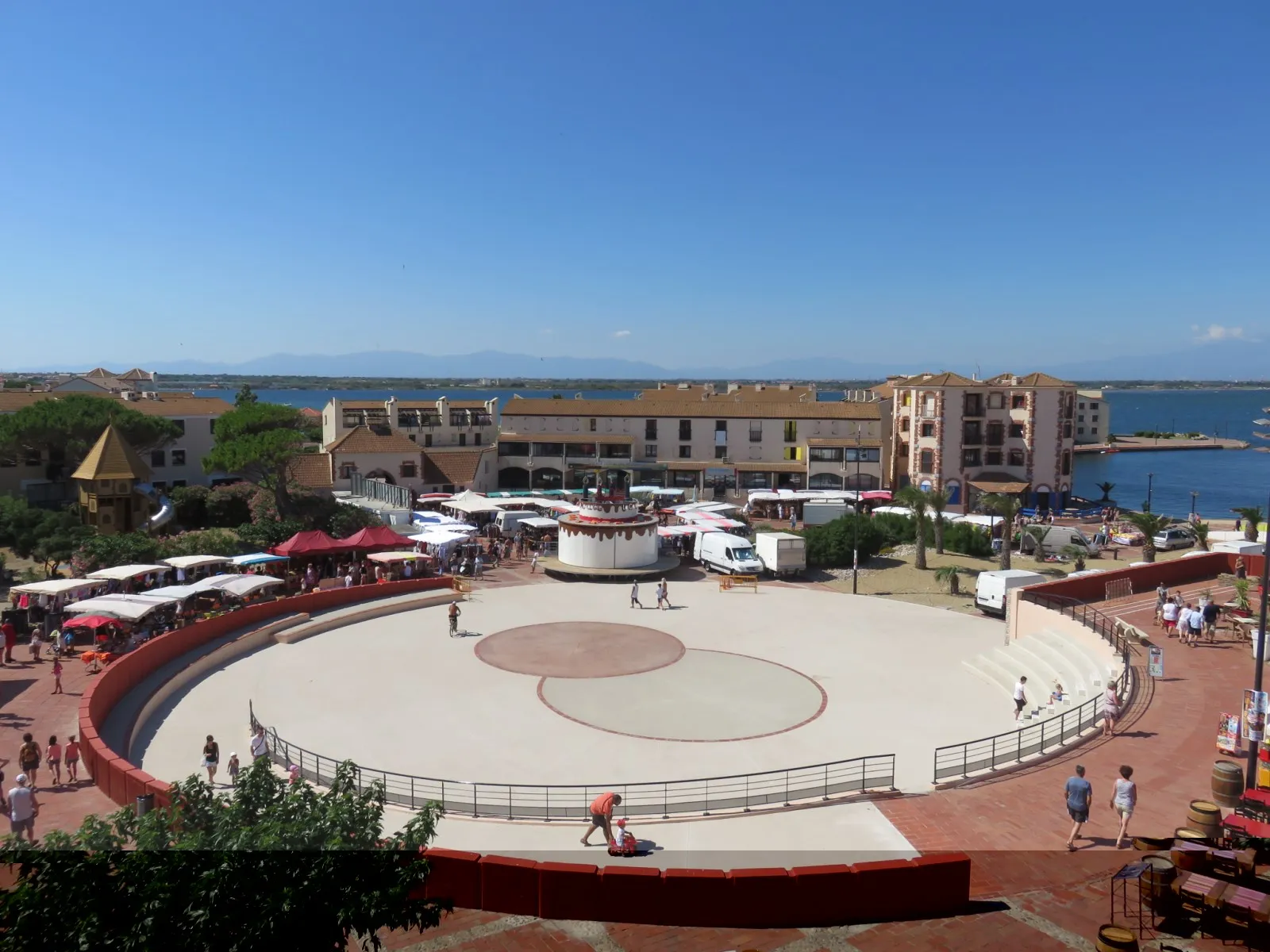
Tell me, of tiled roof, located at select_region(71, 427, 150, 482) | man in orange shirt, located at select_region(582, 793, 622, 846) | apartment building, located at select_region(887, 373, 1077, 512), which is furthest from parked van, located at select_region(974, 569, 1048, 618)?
tiled roof, located at select_region(71, 427, 150, 482)

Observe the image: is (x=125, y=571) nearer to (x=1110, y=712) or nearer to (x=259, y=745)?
(x=259, y=745)

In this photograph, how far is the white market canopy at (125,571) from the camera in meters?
27.1

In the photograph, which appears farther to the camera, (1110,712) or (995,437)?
(995,437)

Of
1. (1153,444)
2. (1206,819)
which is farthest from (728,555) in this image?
(1153,444)

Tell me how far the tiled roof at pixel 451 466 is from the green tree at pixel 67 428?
51.4ft

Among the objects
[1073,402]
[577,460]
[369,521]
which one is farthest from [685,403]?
[369,521]

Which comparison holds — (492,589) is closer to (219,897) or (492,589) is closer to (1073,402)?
(219,897)

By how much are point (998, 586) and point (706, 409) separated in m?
38.8

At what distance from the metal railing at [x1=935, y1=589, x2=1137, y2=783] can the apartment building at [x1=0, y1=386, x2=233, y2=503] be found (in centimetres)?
4501

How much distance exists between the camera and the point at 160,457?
177ft

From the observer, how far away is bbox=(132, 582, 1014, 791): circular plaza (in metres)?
17.5

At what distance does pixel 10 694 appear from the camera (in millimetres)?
20156

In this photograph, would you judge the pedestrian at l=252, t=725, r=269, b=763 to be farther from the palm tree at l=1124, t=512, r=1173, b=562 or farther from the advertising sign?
the palm tree at l=1124, t=512, r=1173, b=562

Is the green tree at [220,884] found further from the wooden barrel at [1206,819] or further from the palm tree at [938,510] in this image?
the palm tree at [938,510]
